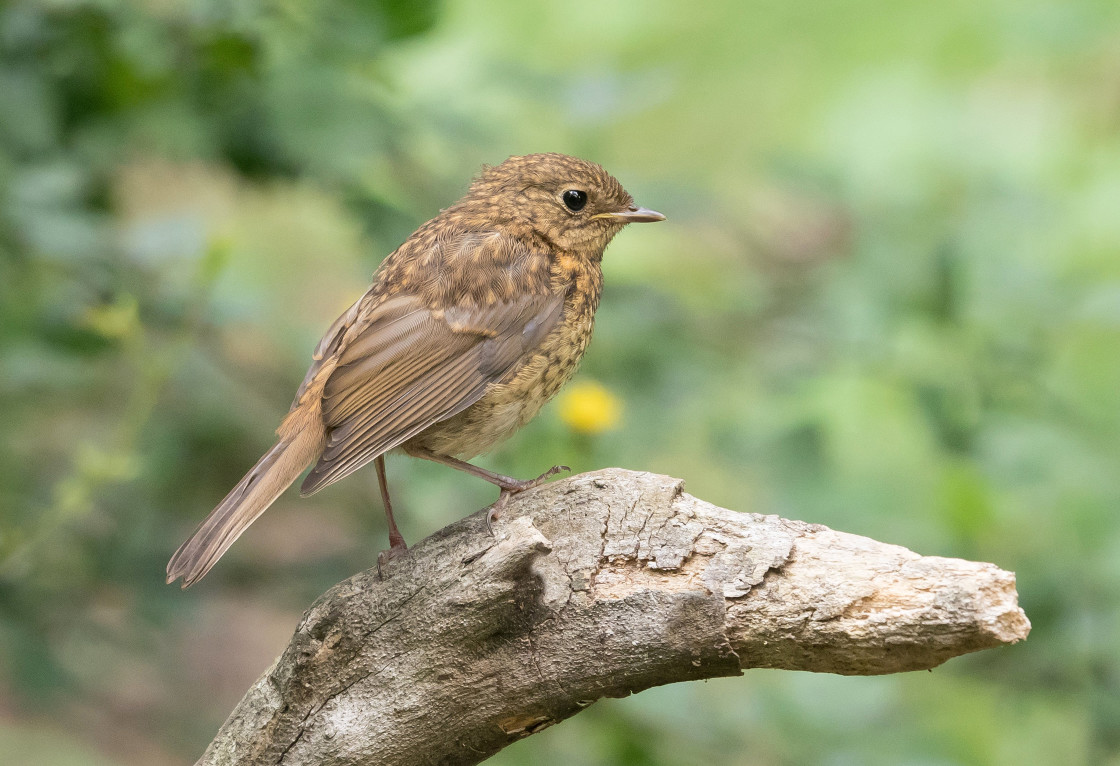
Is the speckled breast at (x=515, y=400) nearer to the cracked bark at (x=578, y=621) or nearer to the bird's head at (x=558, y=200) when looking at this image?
the bird's head at (x=558, y=200)

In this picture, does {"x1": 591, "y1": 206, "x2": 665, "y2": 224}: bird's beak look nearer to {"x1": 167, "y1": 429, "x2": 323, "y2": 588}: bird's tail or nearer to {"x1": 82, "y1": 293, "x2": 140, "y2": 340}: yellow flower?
{"x1": 167, "y1": 429, "x2": 323, "y2": 588}: bird's tail

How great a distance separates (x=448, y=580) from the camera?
8.20 ft

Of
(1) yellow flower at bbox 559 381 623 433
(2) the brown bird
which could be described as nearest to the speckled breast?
(2) the brown bird

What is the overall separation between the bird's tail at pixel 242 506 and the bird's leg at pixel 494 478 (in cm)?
32

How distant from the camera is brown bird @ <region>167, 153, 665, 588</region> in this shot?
296cm

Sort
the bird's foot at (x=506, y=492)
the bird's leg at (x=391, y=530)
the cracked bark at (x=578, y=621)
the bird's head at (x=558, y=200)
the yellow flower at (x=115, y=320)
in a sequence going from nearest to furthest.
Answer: the cracked bark at (x=578, y=621), the bird's foot at (x=506, y=492), the bird's leg at (x=391, y=530), the yellow flower at (x=115, y=320), the bird's head at (x=558, y=200)

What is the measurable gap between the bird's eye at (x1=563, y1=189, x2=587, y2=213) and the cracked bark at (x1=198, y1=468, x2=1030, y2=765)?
4.25ft

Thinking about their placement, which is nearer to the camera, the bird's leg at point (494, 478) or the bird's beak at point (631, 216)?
the bird's leg at point (494, 478)

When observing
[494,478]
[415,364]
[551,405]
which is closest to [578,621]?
[494,478]

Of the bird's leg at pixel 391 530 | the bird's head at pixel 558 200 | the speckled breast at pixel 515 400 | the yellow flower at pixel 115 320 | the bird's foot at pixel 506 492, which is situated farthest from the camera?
the bird's head at pixel 558 200

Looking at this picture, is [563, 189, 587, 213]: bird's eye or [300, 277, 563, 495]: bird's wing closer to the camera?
[300, 277, 563, 495]: bird's wing

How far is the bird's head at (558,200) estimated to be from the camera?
3.66 metres

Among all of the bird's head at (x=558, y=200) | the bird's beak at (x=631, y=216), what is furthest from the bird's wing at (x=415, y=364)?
the bird's beak at (x=631, y=216)

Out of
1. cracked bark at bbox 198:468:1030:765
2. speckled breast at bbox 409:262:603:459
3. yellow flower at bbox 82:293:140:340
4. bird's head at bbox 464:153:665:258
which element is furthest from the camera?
bird's head at bbox 464:153:665:258
